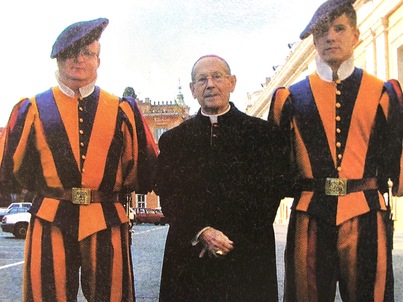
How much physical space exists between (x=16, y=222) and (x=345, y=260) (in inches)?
551

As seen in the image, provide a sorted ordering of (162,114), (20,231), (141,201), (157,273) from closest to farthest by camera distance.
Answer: (162,114) → (141,201) → (157,273) → (20,231)

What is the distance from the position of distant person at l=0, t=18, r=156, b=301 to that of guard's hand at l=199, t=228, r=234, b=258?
1.17 ft

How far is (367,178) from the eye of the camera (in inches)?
108

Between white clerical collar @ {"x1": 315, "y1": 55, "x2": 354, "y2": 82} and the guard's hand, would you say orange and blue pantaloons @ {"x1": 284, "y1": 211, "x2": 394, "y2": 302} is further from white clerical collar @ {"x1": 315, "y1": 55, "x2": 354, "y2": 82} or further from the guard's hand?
white clerical collar @ {"x1": 315, "y1": 55, "x2": 354, "y2": 82}

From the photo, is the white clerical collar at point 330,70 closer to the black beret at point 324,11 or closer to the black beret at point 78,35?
the black beret at point 324,11

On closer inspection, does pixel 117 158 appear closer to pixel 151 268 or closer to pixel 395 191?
pixel 395 191

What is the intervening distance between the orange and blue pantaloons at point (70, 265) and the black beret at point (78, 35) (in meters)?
0.77

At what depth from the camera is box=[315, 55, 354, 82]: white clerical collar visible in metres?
2.86

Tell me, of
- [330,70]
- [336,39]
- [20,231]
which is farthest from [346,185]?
[20,231]

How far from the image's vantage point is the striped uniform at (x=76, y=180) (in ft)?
9.09

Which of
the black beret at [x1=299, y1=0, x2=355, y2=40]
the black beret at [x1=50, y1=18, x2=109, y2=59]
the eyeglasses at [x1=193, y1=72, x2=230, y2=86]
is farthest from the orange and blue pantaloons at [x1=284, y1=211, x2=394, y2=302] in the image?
the black beret at [x1=50, y1=18, x2=109, y2=59]

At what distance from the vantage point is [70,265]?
277 centimetres

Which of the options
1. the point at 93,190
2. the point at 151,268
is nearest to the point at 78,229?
the point at 93,190

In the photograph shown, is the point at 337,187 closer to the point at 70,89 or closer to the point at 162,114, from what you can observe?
the point at 162,114
